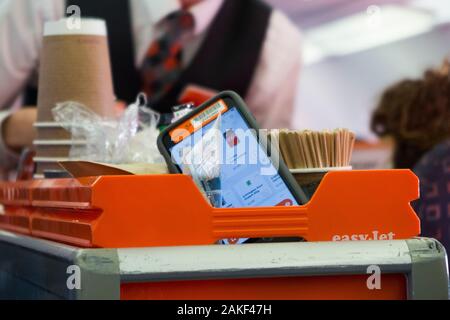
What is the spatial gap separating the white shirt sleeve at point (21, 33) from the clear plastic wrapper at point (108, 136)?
4.99 feet

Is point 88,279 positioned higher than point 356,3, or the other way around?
point 356,3

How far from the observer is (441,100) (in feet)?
10.3

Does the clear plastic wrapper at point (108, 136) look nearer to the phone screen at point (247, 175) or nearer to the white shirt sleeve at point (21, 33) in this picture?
the phone screen at point (247, 175)

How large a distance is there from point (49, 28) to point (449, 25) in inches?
135

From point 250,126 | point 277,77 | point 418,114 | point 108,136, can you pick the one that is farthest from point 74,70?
point 277,77

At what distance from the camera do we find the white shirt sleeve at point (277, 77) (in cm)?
343

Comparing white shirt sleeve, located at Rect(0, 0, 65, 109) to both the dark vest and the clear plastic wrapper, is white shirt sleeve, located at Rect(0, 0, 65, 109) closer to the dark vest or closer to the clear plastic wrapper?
the dark vest

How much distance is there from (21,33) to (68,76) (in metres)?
1.50

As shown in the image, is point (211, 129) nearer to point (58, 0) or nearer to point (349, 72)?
point (58, 0)

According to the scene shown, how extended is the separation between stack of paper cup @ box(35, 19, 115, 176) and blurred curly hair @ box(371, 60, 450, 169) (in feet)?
5.75

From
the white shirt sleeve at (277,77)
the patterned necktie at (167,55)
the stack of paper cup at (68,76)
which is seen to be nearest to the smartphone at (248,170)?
the stack of paper cup at (68,76)

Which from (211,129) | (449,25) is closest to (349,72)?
(449,25)

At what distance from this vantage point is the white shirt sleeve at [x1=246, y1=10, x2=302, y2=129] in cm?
343

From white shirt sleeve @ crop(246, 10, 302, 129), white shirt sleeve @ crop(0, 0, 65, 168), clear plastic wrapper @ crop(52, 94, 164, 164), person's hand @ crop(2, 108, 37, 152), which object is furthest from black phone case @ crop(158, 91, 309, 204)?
white shirt sleeve @ crop(246, 10, 302, 129)
